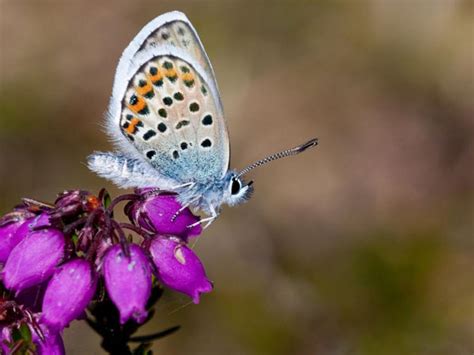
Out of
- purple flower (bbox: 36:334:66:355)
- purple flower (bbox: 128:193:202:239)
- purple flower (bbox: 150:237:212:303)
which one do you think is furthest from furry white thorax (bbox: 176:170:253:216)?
purple flower (bbox: 36:334:66:355)

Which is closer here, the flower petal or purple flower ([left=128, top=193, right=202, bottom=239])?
the flower petal

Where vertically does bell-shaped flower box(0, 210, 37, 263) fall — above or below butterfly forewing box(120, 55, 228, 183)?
below

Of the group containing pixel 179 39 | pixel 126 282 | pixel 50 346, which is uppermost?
pixel 179 39

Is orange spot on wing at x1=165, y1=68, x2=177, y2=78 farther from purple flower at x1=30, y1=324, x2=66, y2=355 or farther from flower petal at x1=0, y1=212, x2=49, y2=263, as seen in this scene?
purple flower at x1=30, y1=324, x2=66, y2=355

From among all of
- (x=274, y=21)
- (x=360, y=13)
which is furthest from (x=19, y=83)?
(x=360, y=13)

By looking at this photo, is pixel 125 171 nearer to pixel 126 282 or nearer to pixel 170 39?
pixel 170 39

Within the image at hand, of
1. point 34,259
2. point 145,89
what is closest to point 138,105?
point 145,89

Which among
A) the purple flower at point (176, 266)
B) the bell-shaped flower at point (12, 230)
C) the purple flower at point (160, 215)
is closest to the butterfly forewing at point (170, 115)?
the purple flower at point (160, 215)
